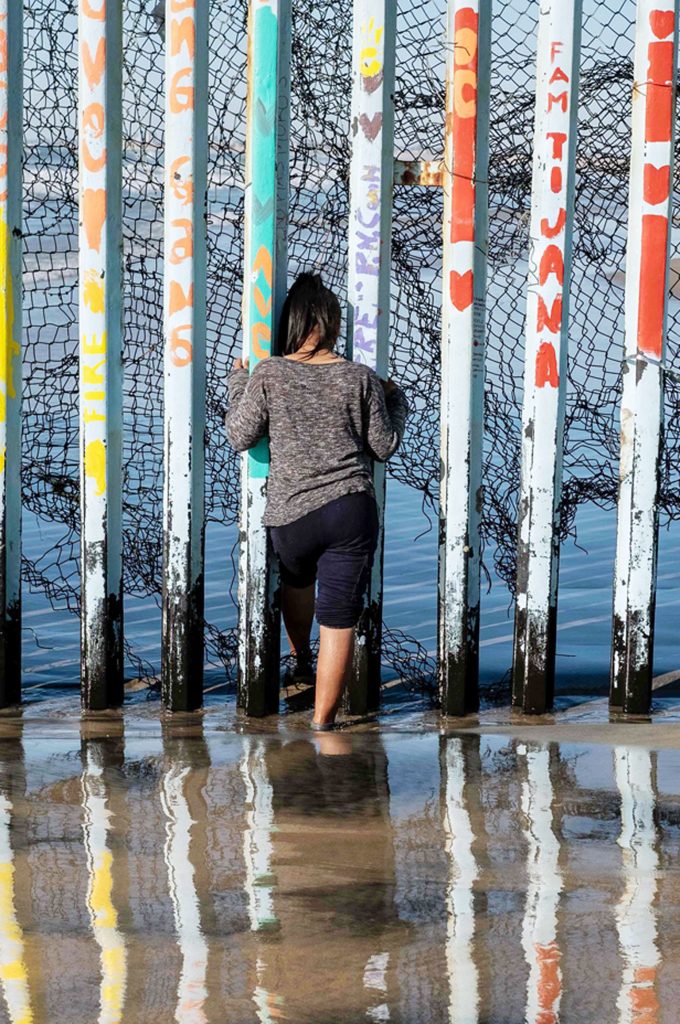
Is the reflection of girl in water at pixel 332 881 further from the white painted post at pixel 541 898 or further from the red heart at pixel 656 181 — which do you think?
the red heart at pixel 656 181

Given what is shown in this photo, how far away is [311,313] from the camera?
15.1 feet

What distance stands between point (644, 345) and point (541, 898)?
92.8 inches

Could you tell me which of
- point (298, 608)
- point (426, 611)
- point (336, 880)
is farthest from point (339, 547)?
point (426, 611)

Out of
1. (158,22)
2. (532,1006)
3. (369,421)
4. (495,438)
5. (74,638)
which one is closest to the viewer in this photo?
(532,1006)

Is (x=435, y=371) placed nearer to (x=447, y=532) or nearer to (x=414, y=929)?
(x=447, y=532)

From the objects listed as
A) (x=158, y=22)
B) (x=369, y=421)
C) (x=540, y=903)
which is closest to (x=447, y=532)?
(x=369, y=421)

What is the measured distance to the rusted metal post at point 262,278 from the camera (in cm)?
454

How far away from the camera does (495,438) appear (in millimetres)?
5496

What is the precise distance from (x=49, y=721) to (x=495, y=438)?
2175mm

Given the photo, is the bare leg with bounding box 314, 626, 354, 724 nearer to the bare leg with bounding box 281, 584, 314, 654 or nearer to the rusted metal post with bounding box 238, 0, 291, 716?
the rusted metal post with bounding box 238, 0, 291, 716

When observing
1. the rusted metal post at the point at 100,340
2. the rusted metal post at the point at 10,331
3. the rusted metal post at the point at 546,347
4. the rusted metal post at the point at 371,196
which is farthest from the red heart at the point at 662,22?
the rusted metal post at the point at 10,331

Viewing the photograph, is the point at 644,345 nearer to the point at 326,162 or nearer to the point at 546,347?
the point at 546,347

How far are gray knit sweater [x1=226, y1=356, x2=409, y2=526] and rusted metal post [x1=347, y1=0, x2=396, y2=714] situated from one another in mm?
162

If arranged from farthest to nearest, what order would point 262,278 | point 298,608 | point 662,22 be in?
point 298,608
point 262,278
point 662,22
